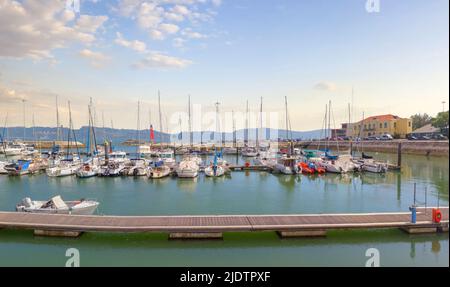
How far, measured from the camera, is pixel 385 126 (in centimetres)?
8381

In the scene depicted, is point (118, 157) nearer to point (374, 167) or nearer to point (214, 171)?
point (214, 171)

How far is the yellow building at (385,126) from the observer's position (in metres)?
78.1

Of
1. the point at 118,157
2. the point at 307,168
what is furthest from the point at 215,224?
the point at 118,157

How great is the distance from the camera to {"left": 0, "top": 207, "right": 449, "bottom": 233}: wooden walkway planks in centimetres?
1327

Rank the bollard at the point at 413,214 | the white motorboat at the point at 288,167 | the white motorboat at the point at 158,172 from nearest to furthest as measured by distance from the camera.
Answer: the bollard at the point at 413,214 < the white motorboat at the point at 158,172 < the white motorboat at the point at 288,167

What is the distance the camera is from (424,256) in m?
11.5

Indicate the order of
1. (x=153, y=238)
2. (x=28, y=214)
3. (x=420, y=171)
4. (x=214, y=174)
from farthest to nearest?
(x=420, y=171), (x=214, y=174), (x=28, y=214), (x=153, y=238)

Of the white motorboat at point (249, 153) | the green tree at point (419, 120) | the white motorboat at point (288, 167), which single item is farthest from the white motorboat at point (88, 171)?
the green tree at point (419, 120)

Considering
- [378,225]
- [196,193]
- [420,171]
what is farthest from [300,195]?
[420,171]

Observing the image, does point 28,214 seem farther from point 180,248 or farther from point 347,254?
point 347,254

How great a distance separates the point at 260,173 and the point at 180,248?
24.7m

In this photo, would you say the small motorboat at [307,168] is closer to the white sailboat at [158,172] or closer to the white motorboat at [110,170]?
the white sailboat at [158,172]

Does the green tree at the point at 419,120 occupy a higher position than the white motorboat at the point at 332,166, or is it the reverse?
the green tree at the point at 419,120

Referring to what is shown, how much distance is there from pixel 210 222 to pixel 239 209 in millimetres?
5596
